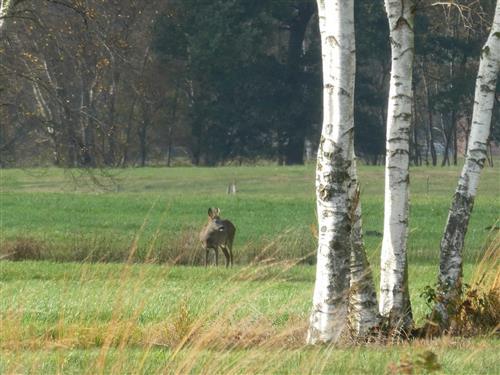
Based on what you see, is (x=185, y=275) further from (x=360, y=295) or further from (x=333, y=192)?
(x=333, y=192)

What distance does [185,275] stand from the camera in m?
24.7

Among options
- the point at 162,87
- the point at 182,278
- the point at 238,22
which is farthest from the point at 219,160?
the point at 182,278

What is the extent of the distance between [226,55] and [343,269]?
61759 mm

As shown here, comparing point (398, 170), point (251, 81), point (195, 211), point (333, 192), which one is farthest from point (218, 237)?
point (251, 81)

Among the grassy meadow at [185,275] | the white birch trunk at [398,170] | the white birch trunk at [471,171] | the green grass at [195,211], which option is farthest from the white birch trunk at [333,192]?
the green grass at [195,211]

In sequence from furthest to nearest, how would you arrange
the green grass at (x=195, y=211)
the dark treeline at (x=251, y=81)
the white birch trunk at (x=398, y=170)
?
the dark treeline at (x=251, y=81) < the green grass at (x=195, y=211) < the white birch trunk at (x=398, y=170)

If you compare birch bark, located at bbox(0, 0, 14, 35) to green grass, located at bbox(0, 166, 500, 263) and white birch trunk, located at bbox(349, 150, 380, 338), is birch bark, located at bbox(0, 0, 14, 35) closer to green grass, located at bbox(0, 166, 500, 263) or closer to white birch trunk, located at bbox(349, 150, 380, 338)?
green grass, located at bbox(0, 166, 500, 263)

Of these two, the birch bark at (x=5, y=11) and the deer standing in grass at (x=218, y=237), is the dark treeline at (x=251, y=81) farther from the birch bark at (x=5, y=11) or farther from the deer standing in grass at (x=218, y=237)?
the birch bark at (x=5, y=11)

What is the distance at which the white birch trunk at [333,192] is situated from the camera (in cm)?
1285

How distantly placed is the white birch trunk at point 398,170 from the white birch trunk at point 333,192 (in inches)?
44.0

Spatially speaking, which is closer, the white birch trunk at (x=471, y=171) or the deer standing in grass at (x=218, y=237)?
the white birch trunk at (x=471, y=171)

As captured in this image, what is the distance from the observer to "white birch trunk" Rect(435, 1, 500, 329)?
577 inches

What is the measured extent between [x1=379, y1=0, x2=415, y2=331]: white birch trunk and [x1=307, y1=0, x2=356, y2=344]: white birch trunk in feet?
3.67

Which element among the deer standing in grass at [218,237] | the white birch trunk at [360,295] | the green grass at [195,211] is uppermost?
the white birch trunk at [360,295]
